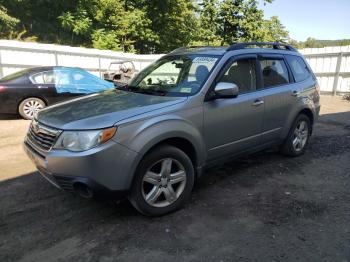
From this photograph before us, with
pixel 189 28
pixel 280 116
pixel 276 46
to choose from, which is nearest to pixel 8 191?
pixel 280 116

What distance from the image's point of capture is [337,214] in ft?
12.5

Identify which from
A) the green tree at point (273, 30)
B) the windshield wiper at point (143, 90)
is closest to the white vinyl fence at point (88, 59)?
the green tree at point (273, 30)

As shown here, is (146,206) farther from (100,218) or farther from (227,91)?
(227,91)

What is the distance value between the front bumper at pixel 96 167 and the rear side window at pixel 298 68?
3437mm

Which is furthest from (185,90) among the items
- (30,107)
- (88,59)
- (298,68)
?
(88,59)

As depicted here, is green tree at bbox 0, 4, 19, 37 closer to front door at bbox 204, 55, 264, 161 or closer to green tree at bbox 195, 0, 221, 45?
green tree at bbox 195, 0, 221, 45

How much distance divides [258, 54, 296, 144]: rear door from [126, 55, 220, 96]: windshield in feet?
3.31

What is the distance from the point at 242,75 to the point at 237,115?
0.60 metres

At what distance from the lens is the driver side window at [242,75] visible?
4309 mm

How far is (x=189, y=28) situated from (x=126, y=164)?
2986cm

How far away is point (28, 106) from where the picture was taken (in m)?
9.05

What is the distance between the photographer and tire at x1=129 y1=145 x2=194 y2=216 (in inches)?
135

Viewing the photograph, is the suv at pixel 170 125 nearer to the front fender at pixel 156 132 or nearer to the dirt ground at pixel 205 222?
the front fender at pixel 156 132

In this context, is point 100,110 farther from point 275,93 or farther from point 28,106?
point 28,106
